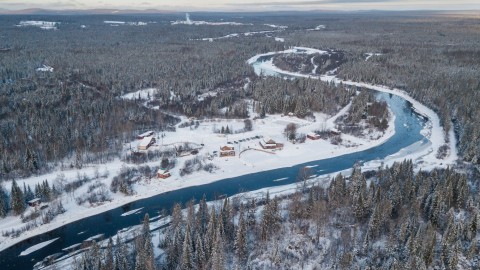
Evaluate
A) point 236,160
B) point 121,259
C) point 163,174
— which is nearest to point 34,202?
point 163,174

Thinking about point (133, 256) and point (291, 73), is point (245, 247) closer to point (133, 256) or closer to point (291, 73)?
point (133, 256)

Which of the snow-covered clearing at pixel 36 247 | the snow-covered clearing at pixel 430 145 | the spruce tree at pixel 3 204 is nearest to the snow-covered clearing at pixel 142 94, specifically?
the spruce tree at pixel 3 204

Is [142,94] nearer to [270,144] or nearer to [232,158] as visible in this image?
[270,144]

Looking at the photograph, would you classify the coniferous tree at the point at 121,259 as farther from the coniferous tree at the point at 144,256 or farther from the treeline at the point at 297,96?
the treeline at the point at 297,96

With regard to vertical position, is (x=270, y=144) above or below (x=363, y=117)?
below

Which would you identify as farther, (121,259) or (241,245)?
(241,245)

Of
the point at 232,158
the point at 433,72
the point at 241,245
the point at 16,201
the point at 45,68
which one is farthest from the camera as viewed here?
the point at 45,68

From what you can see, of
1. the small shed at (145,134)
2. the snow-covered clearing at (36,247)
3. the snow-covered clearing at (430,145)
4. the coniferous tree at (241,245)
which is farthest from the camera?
the small shed at (145,134)
